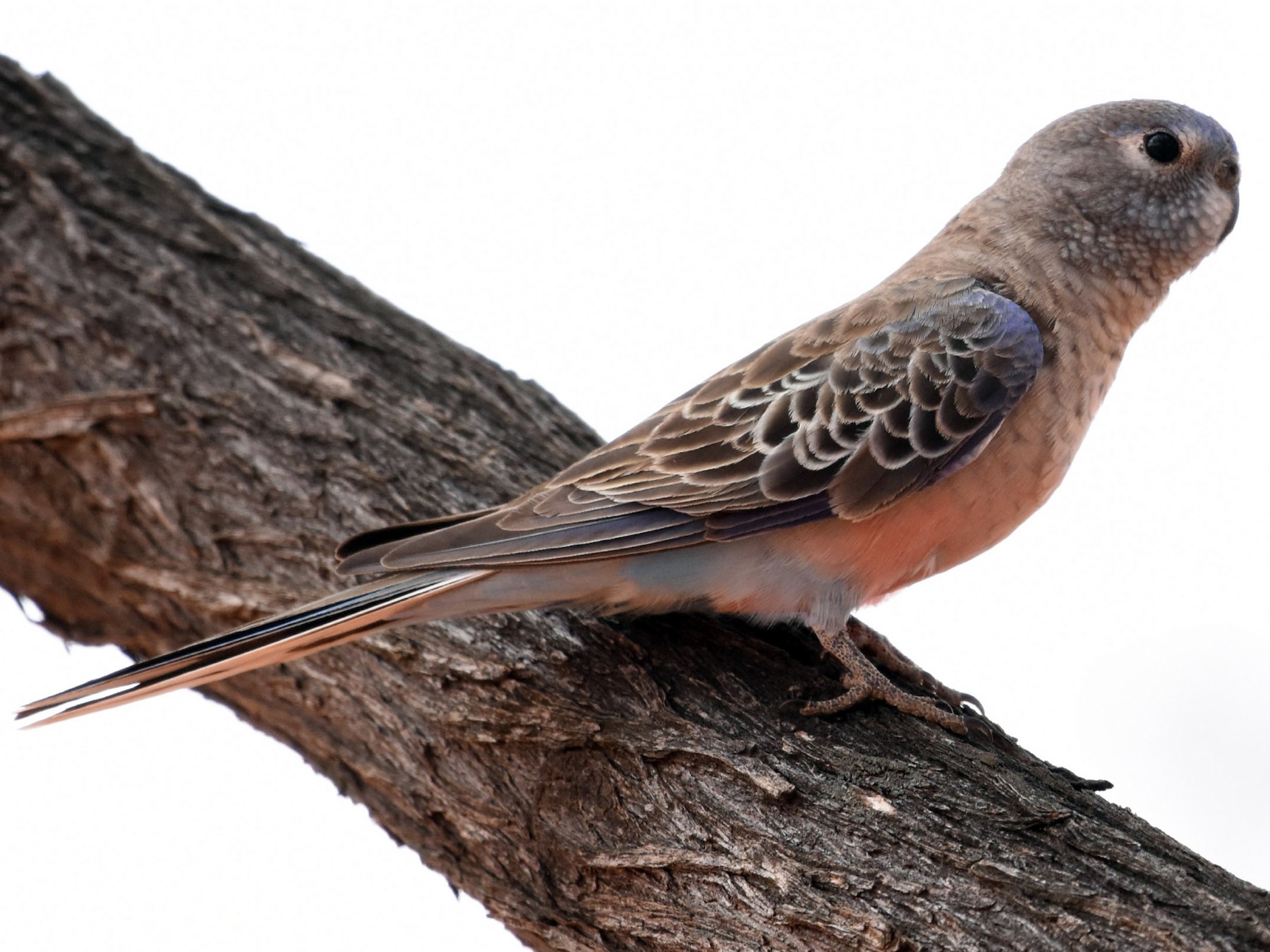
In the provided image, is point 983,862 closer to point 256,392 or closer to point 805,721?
point 805,721

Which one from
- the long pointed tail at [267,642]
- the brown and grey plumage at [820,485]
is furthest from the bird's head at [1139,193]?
the long pointed tail at [267,642]

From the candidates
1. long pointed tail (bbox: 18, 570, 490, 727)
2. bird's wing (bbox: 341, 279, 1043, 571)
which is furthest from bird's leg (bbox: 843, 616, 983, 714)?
long pointed tail (bbox: 18, 570, 490, 727)

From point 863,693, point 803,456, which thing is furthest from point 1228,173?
point 863,693

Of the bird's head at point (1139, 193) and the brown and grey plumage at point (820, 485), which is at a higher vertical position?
the bird's head at point (1139, 193)

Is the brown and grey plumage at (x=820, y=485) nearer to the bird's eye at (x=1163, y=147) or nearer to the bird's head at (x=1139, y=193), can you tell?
the bird's head at (x=1139, y=193)

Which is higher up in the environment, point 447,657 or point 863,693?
point 447,657

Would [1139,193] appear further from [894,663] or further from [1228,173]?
[894,663]

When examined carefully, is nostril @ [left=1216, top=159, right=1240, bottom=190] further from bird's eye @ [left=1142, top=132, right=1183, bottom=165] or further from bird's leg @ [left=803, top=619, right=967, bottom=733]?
bird's leg @ [left=803, top=619, right=967, bottom=733]
